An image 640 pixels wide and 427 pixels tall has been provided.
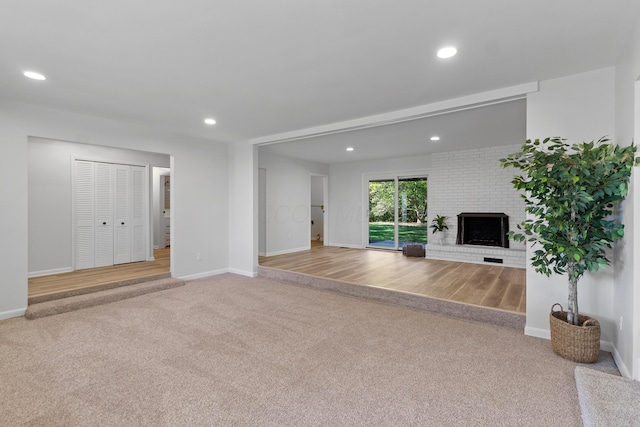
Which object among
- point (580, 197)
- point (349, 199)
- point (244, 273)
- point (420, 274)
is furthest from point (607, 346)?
point (349, 199)

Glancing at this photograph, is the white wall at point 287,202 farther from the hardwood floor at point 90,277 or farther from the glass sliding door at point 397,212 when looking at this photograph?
the hardwood floor at point 90,277

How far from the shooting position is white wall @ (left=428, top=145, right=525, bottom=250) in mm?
6238

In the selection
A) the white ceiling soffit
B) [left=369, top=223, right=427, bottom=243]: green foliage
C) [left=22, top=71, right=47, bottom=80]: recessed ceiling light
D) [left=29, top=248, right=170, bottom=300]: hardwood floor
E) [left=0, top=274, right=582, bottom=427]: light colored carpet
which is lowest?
[left=0, top=274, right=582, bottom=427]: light colored carpet

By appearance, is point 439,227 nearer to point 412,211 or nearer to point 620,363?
point 412,211

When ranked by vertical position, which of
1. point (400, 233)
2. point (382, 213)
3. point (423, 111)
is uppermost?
point (423, 111)

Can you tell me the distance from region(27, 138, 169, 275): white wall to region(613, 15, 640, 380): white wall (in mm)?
7069

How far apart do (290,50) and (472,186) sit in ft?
17.8

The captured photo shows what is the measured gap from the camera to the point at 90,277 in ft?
16.2

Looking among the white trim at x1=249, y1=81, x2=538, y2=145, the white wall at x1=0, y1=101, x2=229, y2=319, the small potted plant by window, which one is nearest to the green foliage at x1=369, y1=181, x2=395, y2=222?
the small potted plant by window

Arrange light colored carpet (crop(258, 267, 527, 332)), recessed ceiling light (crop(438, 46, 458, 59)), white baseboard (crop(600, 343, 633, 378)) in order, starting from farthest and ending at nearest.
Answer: light colored carpet (crop(258, 267, 527, 332)) < recessed ceiling light (crop(438, 46, 458, 59)) < white baseboard (crop(600, 343, 633, 378))

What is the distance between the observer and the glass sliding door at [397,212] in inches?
297

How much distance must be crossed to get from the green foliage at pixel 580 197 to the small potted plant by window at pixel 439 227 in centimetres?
430

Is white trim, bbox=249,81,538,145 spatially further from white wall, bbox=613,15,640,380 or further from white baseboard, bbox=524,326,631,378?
white baseboard, bbox=524,326,631,378

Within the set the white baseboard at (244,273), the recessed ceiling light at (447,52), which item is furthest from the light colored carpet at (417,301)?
the recessed ceiling light at (447,52)
